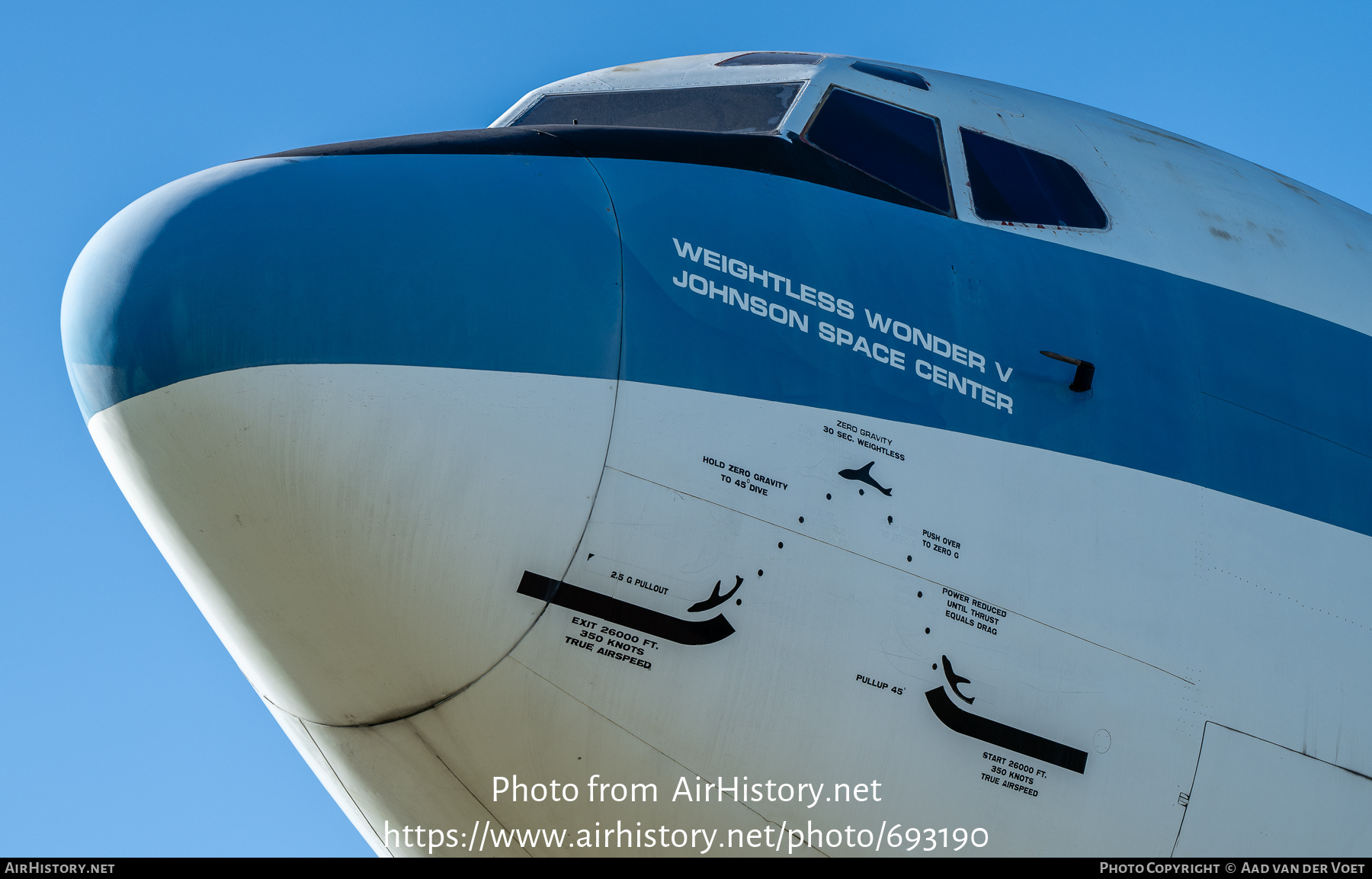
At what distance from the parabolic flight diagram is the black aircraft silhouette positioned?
0.6 inches

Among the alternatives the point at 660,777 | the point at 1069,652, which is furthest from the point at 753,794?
the point at 1069,652

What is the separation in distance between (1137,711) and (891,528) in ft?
4.32

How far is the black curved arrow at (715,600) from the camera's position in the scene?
432cm

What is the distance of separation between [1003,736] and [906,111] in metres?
3.26

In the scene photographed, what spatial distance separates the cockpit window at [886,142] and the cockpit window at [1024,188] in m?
0.19

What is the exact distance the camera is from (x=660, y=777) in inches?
173

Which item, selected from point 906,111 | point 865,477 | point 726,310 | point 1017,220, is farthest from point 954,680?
point 906,111

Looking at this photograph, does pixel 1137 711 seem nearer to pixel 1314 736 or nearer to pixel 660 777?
pixel 1314 736

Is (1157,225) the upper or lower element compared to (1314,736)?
upper

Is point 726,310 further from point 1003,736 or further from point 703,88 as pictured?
point 703,88

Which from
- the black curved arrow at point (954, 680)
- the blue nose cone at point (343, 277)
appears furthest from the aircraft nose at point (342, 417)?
the black curved arrow at point (954, 680)

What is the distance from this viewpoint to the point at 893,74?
22.2 feet

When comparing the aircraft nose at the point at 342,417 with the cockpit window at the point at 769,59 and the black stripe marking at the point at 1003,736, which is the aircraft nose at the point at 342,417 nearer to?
the black stripe marking at the point at 1003,736
